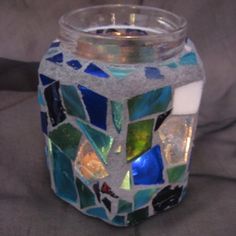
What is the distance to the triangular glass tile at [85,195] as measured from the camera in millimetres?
646

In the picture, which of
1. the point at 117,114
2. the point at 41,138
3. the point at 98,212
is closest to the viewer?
the point at 117,114

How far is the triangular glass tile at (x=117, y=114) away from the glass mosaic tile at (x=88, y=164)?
0.07m

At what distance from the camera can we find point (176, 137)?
2.10ft

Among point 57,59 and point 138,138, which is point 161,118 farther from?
point 57,59

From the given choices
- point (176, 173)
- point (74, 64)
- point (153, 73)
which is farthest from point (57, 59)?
point (176, 173)

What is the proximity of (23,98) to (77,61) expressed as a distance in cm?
43

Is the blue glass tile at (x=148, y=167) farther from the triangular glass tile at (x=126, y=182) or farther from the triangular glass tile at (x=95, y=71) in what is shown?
the triangular glass tile at (x=95, y=71)

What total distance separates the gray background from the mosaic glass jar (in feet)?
0.11

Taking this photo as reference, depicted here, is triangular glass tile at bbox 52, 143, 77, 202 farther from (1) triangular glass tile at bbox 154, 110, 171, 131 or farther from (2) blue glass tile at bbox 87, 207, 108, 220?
(1) triangular glass tile at bbox 154, 110, 171, 131

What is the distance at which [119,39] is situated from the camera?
1.85 feet

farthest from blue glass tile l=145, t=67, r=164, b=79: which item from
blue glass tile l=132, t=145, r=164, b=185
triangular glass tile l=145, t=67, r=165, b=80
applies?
blue glass tile l=132, t=145, r=164, b=185

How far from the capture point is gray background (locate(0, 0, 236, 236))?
25.5 inches

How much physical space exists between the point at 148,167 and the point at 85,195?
0.11m

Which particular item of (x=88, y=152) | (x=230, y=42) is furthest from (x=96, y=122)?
(x=230, y=42)
